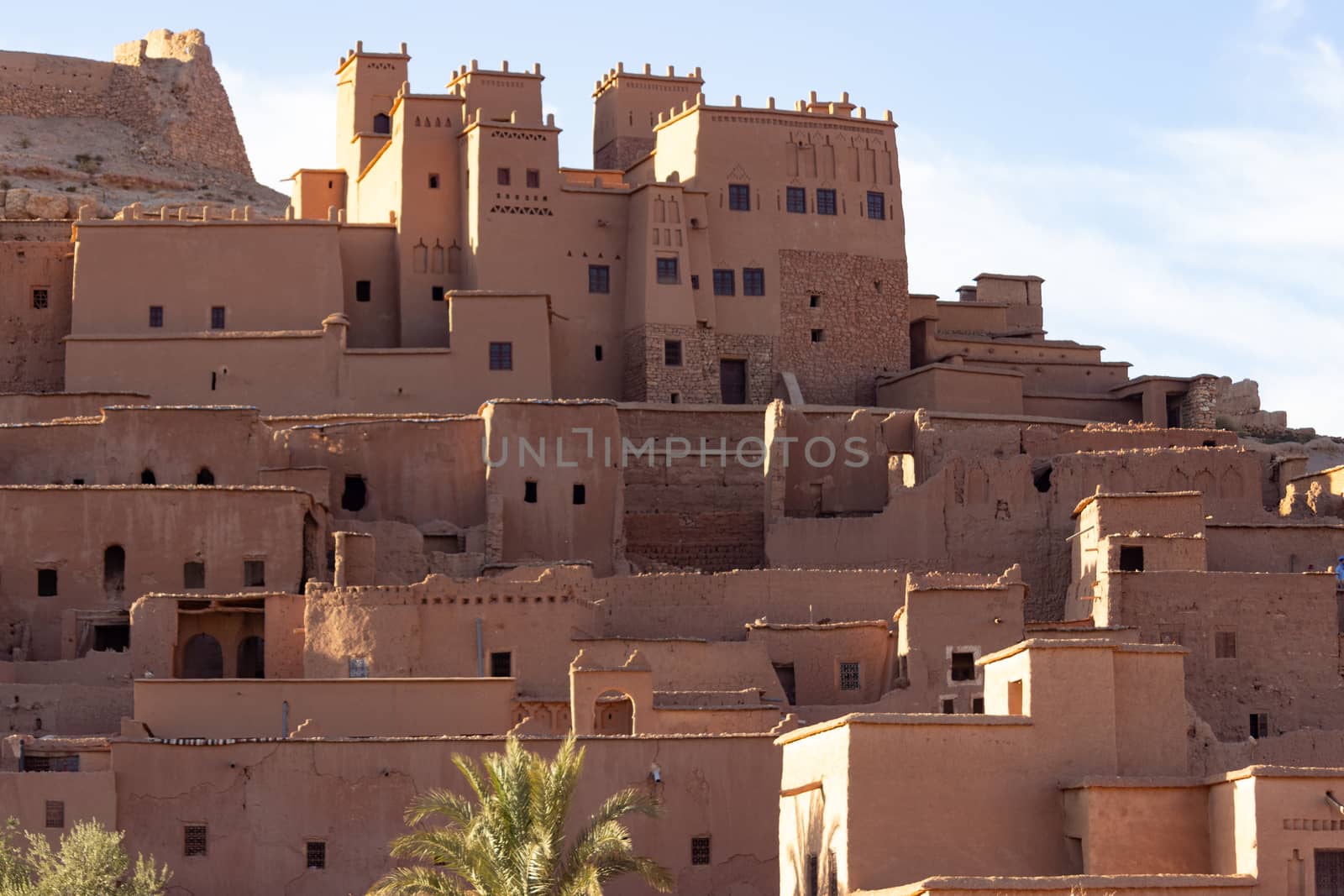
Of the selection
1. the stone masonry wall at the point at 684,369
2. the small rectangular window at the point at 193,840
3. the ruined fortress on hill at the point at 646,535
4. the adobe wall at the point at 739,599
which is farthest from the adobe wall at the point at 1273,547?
the small rectangular window at the point at 193,840

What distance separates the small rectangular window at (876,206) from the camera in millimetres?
50062

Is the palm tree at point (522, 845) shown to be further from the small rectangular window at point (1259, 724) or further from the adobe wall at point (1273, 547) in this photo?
the adobe wall at point (1273, 547)

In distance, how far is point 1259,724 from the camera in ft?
113

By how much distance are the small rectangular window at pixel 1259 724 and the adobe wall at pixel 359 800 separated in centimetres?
801

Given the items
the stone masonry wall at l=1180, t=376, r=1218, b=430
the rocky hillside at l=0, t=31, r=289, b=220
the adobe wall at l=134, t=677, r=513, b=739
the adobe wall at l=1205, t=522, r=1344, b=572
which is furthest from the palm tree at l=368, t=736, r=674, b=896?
the rocky hillside at l=0, t=31, r=289, b=220

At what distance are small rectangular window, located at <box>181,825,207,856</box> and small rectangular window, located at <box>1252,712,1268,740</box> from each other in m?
14.3

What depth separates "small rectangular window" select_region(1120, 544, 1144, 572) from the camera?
35812 mm

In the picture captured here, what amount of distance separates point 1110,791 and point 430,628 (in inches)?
533

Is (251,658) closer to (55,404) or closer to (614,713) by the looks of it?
(614,713)

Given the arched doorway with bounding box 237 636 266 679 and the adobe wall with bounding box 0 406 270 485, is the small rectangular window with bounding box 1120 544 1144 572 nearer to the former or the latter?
the arched doorway with bounding box 237 636 266 679

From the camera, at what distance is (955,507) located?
129ft

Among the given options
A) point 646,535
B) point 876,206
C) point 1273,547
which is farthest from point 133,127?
point 1273,547

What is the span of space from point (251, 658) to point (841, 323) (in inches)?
669

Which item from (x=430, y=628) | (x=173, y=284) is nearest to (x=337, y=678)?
(x=430, y=628)
